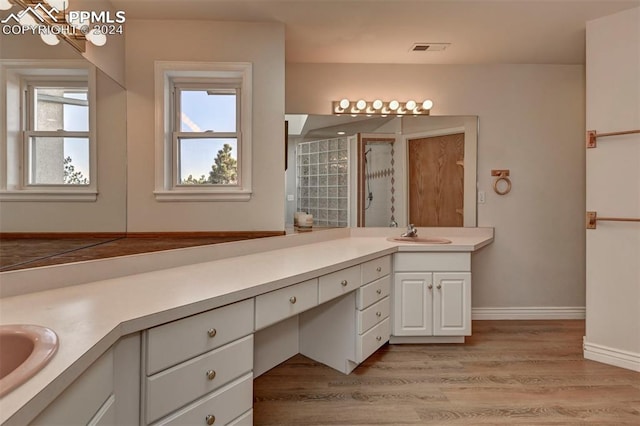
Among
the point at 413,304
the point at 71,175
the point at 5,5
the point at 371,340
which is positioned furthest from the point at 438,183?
the point at 5,5

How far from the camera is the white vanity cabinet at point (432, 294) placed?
8.38 feet

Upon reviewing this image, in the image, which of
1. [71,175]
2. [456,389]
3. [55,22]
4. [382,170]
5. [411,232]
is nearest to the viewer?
[55,22]

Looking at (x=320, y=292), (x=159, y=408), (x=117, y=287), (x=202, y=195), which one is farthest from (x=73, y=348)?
(x=202, y=195)

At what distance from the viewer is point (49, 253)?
4.83ft

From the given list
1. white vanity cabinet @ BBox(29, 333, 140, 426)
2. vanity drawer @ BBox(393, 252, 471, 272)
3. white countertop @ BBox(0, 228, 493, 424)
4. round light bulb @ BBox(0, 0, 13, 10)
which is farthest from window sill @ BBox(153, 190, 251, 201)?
white vanity cabinet @ BBox(29, 333, 140, 426)

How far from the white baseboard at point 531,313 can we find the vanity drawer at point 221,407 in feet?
8.52

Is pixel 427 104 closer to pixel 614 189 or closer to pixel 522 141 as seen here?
pixel 522 141

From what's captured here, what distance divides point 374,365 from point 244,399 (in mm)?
1189

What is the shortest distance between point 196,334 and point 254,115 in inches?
69.4

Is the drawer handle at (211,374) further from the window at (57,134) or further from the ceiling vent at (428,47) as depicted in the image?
the ceiling vent at (428,47)

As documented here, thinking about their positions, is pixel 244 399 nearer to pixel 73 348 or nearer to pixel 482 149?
pixel 73 348

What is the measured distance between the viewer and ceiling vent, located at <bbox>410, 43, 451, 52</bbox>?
2.78m

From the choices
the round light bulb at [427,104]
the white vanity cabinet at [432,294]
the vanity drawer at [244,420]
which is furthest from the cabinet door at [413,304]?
the round light bulb at [427,104]

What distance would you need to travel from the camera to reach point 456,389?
201cm
